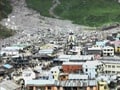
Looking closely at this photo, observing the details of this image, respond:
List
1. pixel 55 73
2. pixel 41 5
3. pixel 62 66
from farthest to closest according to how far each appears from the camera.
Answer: pixel 41 5 < pixel 62 66 < pixel 55 73

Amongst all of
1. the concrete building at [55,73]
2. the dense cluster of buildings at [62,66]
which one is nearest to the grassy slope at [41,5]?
the dense cluster of buildings at [62,66]

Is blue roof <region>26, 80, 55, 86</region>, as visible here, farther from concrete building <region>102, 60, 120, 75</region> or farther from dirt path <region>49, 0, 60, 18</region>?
dirt path <region>49, 0, 60, 18</region>

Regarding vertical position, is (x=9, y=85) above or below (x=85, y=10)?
below

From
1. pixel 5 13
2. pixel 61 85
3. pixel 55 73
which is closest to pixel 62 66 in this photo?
pixel 55 73

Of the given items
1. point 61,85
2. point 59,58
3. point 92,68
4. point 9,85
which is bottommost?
point 9,85

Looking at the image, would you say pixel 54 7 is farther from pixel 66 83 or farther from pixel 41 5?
pixel 66 83

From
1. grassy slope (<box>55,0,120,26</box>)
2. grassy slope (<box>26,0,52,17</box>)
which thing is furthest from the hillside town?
grassy slope (<box>26,0,52,17</box>)

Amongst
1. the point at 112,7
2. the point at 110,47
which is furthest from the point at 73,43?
the point at 112,7
